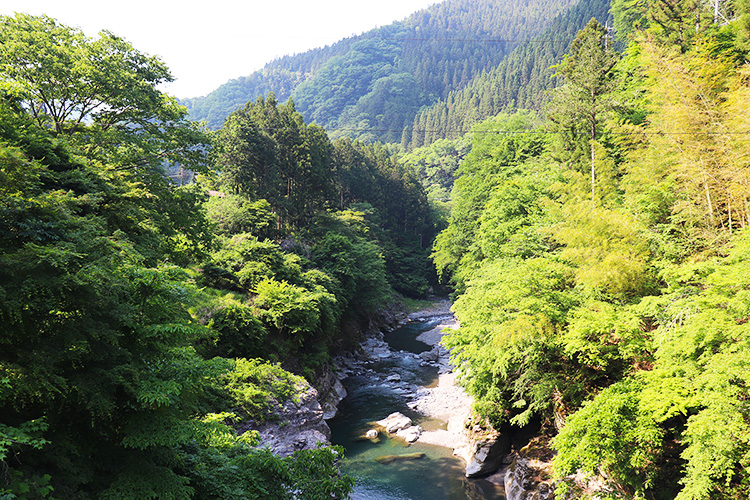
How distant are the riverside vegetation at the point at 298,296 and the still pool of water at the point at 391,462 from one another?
9.19 feet

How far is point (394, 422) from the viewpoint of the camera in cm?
1998

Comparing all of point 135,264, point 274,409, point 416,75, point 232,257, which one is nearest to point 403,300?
point 232,257

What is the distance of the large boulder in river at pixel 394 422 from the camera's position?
64.1 ft

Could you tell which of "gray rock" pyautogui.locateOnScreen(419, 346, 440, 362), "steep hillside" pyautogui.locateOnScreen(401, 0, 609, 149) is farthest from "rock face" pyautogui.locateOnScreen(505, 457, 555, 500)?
"steep hillside" pyautogui.locateOnScreen(401, 0, 609, 149)

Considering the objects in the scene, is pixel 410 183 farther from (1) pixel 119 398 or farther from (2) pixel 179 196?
(1) pixel 119 398

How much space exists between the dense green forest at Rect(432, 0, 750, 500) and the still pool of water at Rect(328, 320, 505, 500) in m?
2.85

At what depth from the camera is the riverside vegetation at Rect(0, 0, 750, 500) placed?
Answer: 5562mm

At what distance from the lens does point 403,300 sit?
51.1m

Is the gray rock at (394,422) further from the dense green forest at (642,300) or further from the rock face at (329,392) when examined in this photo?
the dense green forest at (642,300)

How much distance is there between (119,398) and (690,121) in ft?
55.2

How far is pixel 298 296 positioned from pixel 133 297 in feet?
48.9

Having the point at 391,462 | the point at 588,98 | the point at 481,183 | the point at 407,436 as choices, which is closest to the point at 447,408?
the point at 407,436

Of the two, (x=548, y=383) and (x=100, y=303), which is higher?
Result: (x=100, y=303)

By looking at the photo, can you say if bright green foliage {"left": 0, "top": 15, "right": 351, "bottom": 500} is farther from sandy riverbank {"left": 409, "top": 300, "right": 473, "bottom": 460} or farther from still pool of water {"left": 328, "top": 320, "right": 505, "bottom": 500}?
sandy riverbank {"left": 409, "top": 300, "right": 473, "bottom": 460}
